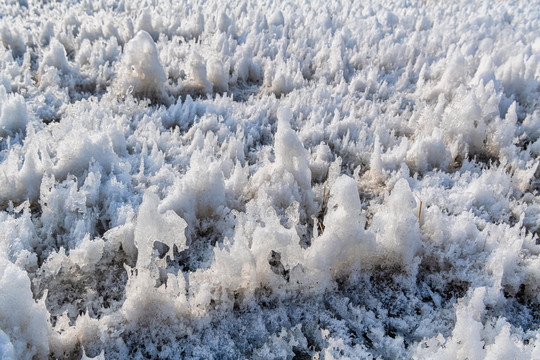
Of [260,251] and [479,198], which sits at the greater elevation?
[260,251]

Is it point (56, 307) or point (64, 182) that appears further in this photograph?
point (64, 182)

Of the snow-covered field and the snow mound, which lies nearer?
the snow-covered field

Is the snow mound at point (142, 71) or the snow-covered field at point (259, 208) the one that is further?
the snow mound at point (142, 71)

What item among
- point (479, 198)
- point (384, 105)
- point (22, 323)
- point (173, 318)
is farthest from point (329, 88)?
point (22, 323)

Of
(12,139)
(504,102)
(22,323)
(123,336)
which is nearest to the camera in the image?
(22,323)

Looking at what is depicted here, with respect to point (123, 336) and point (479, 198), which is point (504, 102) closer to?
point (479, 198)

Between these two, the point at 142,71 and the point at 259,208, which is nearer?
the point at 259,208

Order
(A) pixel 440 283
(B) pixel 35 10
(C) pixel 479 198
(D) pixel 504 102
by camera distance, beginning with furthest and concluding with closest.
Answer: (B) pixel 35 10, (D) pixel 504 102, (C) pixel 479 198, (A) pixel 440 283
